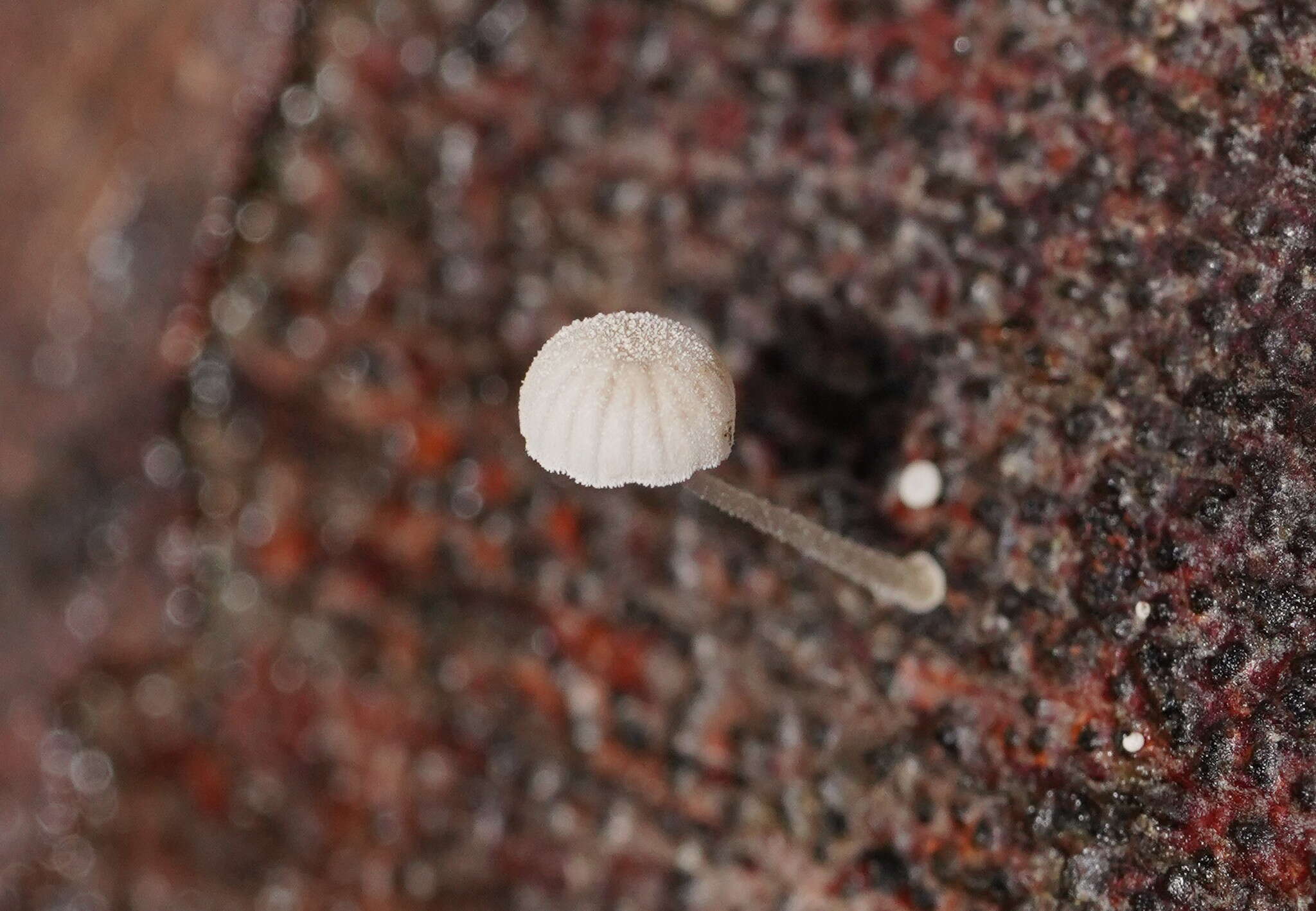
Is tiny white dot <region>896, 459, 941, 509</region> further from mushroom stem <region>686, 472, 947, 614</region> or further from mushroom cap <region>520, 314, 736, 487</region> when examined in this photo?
mushroom cap <region>520, 314, 736, 487</region>

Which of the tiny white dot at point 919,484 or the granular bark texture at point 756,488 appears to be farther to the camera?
the tiny white dot at point 919,484

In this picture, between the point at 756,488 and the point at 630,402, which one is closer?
the point at 630,402

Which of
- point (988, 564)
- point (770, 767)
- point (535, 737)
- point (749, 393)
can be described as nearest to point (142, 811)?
point (535, 737)

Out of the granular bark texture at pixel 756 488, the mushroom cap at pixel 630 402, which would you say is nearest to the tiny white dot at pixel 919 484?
the granular bark texture at pixel 756 488

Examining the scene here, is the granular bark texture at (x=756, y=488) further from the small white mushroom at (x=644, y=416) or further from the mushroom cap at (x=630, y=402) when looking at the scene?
the mushroom cap at (x=630, y=402)

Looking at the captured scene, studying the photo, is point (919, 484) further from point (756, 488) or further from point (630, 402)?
point (630, 402)

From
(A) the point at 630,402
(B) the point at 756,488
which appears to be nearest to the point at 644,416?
(A) the point at 630,402

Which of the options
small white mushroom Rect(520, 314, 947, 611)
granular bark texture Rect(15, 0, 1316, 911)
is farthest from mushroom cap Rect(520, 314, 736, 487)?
granular bark texture Rect(15, 0, 1316, 911)
